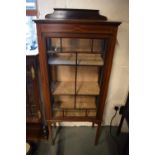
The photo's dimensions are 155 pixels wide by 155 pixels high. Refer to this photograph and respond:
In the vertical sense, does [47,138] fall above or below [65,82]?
below

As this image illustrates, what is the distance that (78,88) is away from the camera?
156 cm

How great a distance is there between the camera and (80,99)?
1707mm

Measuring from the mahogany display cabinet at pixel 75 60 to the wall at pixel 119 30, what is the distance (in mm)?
79

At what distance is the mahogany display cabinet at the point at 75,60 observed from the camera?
117 cm

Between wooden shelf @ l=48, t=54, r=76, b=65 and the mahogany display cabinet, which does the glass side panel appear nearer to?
the mahogany display cabinet

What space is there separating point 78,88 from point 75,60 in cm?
32

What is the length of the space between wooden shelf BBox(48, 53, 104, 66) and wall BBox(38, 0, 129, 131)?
0.30m

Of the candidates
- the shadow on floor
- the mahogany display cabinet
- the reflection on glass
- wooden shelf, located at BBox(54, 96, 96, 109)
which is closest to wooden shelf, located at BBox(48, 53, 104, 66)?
the mahogany display cabinet

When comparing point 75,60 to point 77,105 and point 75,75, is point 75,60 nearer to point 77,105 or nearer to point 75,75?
point 75,75

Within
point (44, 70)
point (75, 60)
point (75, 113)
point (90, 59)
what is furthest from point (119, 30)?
point (75, 113)

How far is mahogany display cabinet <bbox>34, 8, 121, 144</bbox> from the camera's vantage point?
1170mm
